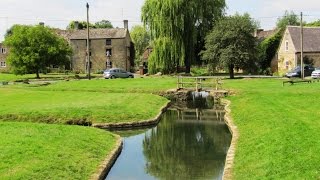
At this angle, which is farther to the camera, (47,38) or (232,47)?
(47,38)

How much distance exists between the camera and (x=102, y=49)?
325ft

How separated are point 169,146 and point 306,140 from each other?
25.3 ft

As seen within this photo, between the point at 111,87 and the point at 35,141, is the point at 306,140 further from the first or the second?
the point at 111,87

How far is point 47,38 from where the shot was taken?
79.0 m

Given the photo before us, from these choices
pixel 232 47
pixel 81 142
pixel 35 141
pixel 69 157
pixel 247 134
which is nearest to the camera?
pixel 69 157

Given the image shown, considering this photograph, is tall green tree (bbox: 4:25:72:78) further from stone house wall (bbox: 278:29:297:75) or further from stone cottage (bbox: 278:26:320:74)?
stone cottage (bbox: 278:26:320:74)

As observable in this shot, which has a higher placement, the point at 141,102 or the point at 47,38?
the point at 47,38

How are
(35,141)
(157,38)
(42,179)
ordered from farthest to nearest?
(157,38) < (35,141) < (42,179)

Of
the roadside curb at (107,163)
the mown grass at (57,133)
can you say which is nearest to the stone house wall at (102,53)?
the mown grass at (57,133)

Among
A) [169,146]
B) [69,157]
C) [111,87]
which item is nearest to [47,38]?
[111,87]

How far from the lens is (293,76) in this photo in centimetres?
6119

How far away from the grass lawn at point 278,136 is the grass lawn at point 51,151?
214 inches

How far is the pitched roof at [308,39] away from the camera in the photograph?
71.2 metres

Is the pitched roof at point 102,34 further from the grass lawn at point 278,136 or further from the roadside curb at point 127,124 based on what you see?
the roadside curb at point 127,124
